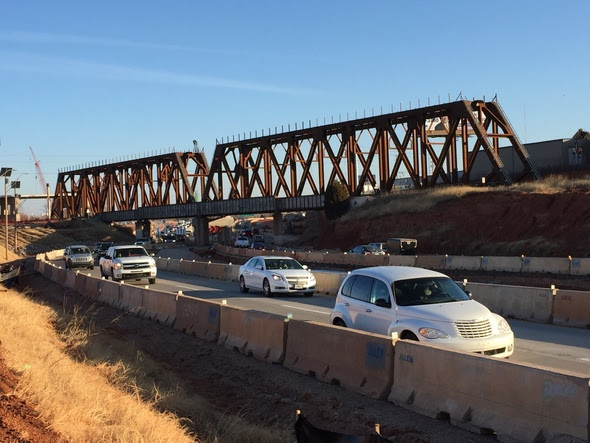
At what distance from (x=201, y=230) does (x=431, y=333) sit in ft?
321

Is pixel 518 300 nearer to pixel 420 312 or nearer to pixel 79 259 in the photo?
pixel 420 312

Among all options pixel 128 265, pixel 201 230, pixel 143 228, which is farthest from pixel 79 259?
pixel 143 228

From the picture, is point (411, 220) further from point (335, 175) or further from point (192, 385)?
point (192, 385)

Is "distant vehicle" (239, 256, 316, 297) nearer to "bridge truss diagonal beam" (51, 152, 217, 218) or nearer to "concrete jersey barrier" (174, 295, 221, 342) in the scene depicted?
"concrete jersey barrier" (174, 295, 221, 342)

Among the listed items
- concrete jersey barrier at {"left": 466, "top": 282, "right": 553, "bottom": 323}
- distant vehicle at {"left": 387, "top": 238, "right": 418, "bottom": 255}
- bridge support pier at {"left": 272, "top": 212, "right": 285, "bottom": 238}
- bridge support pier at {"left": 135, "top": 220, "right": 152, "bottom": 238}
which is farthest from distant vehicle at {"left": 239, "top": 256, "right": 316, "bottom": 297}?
bridge support pier at {"left": 135, "top": 220, "right": 152, "bottom": 238}

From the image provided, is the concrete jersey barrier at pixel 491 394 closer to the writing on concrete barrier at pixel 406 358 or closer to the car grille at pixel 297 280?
the writing on concrete barrier at pixel 406 358

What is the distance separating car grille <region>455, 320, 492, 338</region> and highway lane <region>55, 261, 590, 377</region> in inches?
24.0

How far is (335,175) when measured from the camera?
85.9 metres

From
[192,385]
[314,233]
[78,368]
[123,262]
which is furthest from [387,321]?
[314,233]

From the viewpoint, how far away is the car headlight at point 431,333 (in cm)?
1117

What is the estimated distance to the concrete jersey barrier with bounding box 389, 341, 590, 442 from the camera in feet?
24.5

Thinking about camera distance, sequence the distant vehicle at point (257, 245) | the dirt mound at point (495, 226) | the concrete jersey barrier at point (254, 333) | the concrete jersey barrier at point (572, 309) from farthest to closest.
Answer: the distant vehicle at point (257, 245) → the dirt mound at point (495, 226) → the concrete jersey barrier at point (572, 309) → the concrete jersey barrier at point (254, 333)

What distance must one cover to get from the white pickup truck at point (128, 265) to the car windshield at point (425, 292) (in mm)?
21822

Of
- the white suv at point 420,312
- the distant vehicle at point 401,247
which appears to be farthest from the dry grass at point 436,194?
the white suv at point 420,312
